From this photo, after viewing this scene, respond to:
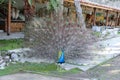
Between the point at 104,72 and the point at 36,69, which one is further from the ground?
the point at 36,69

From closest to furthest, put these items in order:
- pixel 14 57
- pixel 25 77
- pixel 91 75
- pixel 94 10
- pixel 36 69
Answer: pixel 25 77
pixel 91 75
pixel 36 69
pixel 14 57
pixel 94 10

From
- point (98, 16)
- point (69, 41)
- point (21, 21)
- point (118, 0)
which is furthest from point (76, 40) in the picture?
point (118, 0)

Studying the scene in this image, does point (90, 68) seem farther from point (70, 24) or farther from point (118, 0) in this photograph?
point (118, 0)

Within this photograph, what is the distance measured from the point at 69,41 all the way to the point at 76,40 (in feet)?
0.83

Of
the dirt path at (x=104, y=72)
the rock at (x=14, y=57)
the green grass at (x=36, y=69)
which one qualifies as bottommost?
the dirt path at (x=104, y=72)

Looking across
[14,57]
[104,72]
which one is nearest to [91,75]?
[104,72]

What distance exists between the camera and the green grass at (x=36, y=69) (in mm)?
7743

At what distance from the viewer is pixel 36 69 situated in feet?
26.6

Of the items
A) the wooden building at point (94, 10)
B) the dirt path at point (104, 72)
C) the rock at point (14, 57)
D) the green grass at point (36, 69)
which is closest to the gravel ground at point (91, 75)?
the dirt path at point (104, 72)

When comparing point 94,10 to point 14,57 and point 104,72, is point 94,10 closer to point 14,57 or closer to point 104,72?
point 14,57

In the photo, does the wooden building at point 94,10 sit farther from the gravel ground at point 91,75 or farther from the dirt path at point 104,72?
the gravel ground at point 91,75

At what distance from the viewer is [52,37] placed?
905 cm

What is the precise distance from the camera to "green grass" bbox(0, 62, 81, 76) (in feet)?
25.4

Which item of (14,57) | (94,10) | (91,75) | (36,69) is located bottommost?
(91,75)
